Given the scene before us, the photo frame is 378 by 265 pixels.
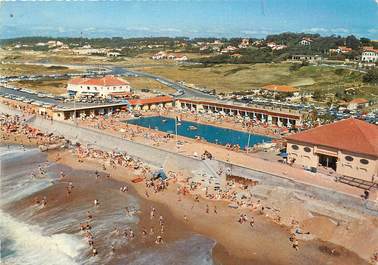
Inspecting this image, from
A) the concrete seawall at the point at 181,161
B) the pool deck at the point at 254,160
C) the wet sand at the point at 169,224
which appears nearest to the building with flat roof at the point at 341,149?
the pool deck at the point at 254,160

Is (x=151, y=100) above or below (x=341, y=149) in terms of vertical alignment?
below

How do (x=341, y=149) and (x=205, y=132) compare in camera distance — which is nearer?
(x=341, y=149)

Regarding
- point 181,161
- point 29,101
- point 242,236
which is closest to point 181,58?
point 29,101

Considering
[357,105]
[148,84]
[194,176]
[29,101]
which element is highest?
[29,101]

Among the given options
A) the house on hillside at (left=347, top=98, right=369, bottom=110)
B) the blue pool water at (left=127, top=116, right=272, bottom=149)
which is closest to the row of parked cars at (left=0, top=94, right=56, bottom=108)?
the blue pool water at (left=127, top=116, right=272, bottom=149)

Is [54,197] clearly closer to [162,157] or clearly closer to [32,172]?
[32,172]

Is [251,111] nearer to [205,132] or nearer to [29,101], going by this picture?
[205,132]

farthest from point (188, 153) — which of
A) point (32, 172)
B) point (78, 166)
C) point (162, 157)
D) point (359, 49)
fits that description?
point (359, 49)
